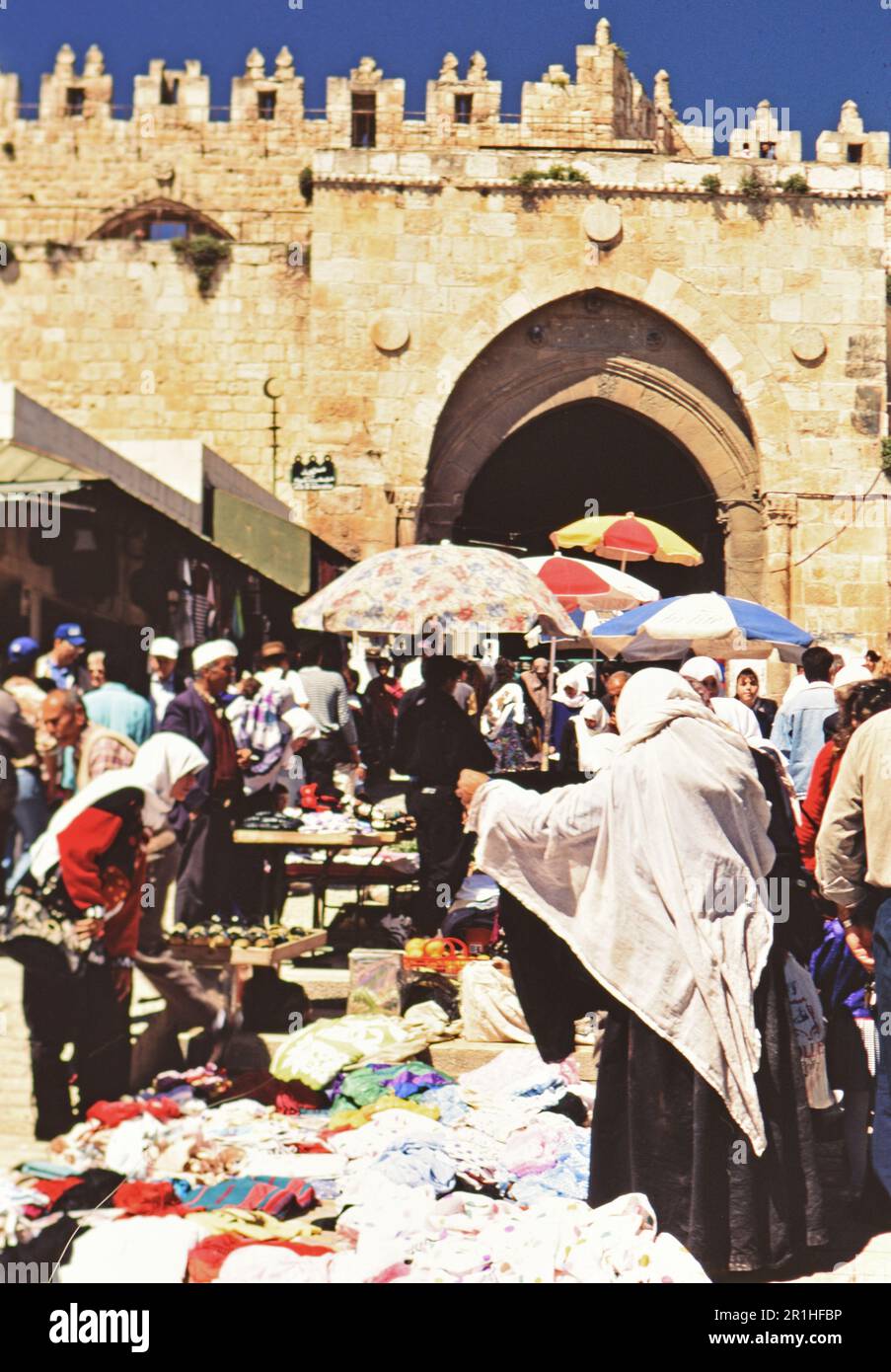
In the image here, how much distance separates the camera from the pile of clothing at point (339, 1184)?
404cm

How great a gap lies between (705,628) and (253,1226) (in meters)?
6.11

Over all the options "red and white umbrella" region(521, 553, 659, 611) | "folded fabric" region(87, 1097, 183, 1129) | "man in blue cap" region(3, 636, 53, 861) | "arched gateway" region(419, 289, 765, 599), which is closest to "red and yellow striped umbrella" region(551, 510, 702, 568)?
"red and white umbrella" region(521, 553, 659, 611)

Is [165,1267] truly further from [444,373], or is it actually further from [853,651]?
[444,373]

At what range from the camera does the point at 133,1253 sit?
4168 millimetres

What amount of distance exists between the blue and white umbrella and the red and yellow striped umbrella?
63.7 inches

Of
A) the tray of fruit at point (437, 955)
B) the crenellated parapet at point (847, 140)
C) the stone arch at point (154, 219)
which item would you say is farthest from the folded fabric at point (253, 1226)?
the stone arch at point (154, 219)

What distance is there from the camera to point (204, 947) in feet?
21.5

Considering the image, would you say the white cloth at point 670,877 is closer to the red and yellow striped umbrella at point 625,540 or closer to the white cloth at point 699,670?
the white cloth at point 699,670

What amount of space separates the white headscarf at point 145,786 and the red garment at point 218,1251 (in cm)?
162

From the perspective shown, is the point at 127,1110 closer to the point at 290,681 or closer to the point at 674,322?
the point at 290,681

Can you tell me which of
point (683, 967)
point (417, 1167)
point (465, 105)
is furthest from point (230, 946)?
point (465, 105)

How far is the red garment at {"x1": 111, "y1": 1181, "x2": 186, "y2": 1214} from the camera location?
4.65 meters

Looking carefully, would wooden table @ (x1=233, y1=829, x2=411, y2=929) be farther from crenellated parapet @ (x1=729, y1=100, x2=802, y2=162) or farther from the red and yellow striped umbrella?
crenellated parapet @ (x1=729, y1=100, x2=802, y2=162)
